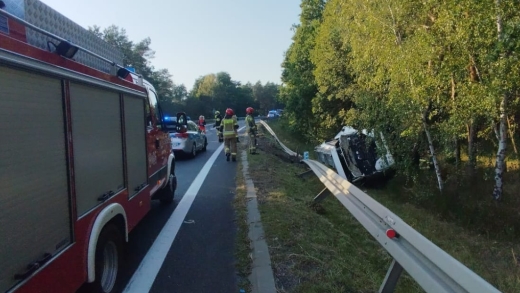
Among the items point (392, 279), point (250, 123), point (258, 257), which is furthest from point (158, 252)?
point (250, 123)

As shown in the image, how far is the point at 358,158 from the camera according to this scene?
493 inches

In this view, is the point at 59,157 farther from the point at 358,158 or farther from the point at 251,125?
the point at 251,125

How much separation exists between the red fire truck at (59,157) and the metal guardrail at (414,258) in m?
2.47

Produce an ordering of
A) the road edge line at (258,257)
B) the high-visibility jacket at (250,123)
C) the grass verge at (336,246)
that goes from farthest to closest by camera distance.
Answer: the high-visibility jacket at (250,123)
the grass verge at (336,246)
the road edge line at (258,257)

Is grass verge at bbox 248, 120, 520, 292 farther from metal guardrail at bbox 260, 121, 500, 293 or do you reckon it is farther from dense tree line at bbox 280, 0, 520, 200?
dense tree line at bbox 280, 0, 520, 200

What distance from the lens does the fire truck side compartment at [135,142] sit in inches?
195

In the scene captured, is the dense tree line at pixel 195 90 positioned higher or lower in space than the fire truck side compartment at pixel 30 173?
higher

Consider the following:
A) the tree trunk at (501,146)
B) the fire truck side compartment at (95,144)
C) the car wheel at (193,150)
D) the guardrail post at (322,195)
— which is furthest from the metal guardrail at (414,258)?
the car wheel at (193,150)

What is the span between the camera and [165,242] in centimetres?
564

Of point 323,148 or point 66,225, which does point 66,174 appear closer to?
point 66,225

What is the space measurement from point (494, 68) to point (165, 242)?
21.0ft

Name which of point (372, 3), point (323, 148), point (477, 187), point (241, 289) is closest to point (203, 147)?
point (323, 148)

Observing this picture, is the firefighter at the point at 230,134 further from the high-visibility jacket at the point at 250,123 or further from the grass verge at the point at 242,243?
the grass verge at the point at 242,243

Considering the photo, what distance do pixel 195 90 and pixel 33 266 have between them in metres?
101
